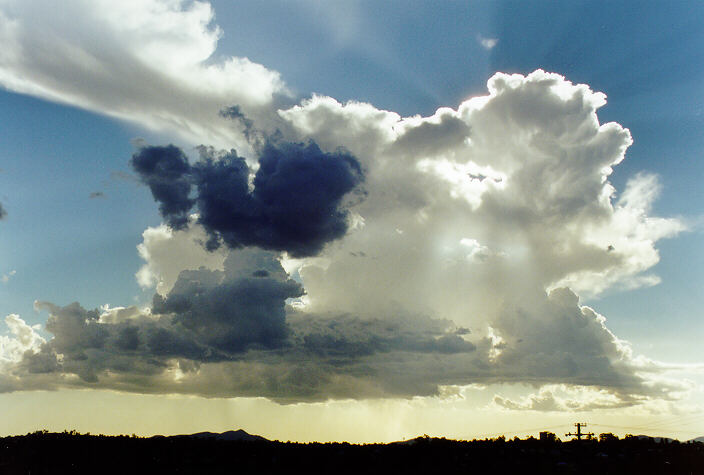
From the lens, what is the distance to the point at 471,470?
126312 mm

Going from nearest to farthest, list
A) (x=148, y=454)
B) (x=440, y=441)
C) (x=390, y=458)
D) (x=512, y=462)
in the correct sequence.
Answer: (x=512, y=462), (x=390, y=458), (x=148, y=454), (x=440, y=441)

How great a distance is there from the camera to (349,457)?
141125mm

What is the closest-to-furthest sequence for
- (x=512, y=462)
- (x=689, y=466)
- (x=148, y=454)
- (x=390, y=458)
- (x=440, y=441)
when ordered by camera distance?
(x=689, y=466), (x=512, y=462), (x=390, y=458), (x=148, y=454), (x=440, y=441)

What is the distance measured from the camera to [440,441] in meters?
165

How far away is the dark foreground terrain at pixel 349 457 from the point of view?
125494 millimetres

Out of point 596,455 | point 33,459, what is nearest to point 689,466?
point 596,455

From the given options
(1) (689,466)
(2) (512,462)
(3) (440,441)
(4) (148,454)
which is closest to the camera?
(1) (689,466)

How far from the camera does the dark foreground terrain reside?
125 m

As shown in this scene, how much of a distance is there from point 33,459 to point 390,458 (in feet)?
280

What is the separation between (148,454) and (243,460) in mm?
24355

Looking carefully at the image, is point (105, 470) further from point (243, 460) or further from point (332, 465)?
point (332, 465)

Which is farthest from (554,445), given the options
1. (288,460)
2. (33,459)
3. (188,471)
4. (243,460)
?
(33,459)

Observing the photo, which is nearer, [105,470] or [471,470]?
[471,470]

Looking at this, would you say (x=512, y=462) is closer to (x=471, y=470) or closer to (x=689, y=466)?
(x=471, y=470)
